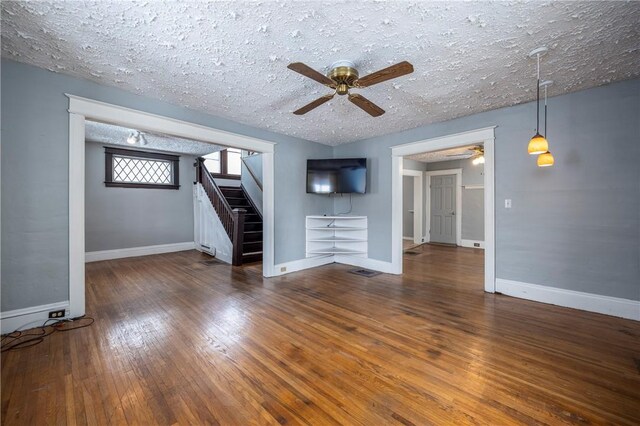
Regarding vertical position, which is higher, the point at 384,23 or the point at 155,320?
the point at 384,23

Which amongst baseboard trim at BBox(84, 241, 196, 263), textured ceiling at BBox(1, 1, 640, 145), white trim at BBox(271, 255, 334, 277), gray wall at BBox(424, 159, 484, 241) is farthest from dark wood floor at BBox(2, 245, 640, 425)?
gray wall at BBox(424, 159, 484, 241)

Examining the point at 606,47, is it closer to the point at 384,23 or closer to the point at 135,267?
the point at 384,23

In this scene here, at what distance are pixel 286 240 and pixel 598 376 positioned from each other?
3.83 m

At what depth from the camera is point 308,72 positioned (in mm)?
1960

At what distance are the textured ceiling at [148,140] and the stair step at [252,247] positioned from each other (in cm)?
226

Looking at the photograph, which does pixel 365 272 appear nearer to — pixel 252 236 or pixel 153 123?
pixel 252 236

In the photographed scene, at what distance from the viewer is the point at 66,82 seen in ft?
8.54

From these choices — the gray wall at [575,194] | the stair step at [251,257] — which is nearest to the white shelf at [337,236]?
the stair step at [251,257]

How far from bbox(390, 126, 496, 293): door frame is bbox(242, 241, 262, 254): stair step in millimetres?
2850

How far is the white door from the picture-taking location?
7570 millimetres

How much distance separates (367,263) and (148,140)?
16.8 feet

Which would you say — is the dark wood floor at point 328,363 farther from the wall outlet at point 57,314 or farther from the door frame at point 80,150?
the door frame at point 80,150

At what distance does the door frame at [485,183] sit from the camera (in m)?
3.53

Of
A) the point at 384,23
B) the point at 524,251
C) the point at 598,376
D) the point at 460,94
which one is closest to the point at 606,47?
the point at 460,94
